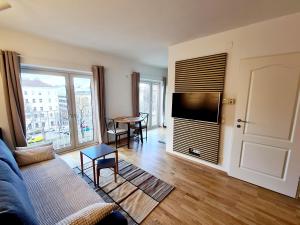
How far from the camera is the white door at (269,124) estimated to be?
1.91m

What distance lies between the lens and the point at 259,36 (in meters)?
2.08

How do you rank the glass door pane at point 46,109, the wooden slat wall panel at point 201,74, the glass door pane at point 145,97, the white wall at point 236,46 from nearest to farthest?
1. the white wall at point 236,46
2. the wooden slat wall panel at point 201,74
3. the glass door pane at point 46,109
4. the glass door pane at point 145,97

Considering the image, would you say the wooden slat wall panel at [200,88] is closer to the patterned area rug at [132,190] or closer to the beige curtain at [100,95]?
the patterned area rug at [132,190]

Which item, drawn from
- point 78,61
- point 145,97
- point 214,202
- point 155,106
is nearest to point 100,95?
point 78,61

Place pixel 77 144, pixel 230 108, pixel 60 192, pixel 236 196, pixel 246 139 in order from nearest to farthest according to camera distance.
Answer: pixel 60 192 < pixel 236 196 < pixel 246 139 < pixel 230 108 < pixel 77 144

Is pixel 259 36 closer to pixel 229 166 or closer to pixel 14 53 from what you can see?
pixel 229 166

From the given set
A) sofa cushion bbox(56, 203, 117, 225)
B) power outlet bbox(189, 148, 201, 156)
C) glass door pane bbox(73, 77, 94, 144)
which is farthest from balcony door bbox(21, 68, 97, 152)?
sofa cushion bbox(56, 203, 117, 225)

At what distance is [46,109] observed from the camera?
3131 millimetres

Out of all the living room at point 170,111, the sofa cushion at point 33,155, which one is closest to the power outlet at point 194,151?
the living room at point 170,111

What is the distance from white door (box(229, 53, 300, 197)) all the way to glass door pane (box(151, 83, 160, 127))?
3.73 meters

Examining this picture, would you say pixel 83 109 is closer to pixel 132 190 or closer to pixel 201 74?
pixel 132 190

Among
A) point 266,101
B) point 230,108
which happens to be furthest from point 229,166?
point 266,101

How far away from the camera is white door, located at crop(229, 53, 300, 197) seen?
75.4 inches

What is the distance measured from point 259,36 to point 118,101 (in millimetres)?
3382
